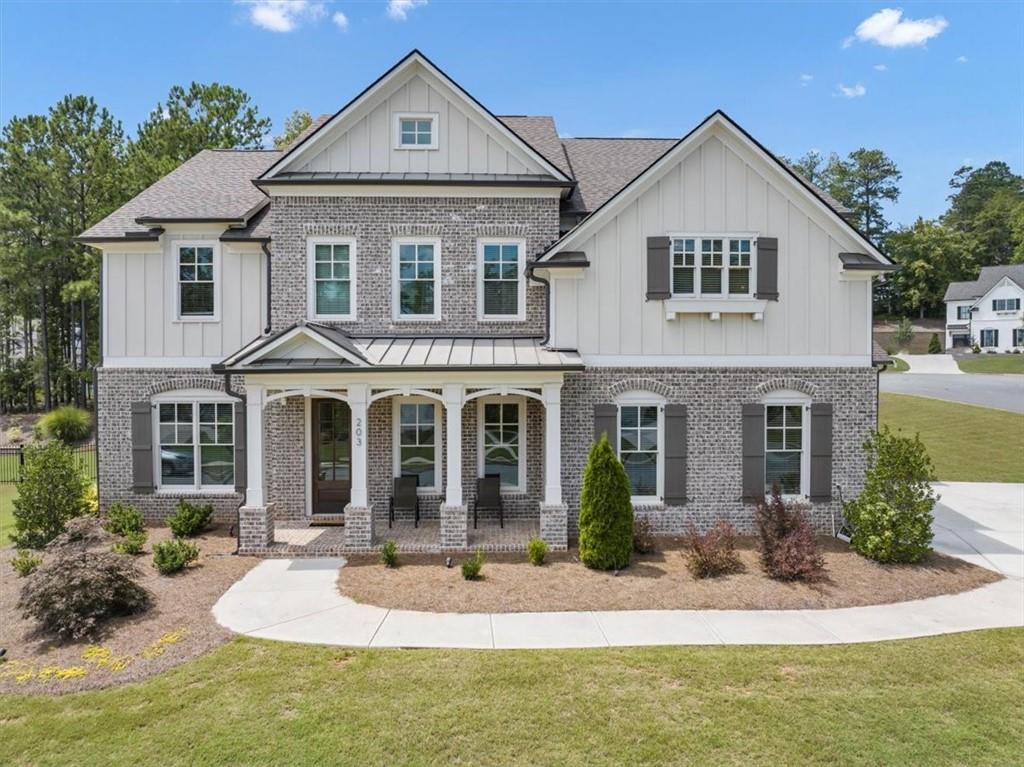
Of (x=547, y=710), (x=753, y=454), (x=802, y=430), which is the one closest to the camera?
(x=547, y=710)

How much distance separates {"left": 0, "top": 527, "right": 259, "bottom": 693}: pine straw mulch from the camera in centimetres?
647

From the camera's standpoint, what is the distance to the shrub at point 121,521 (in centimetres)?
1180

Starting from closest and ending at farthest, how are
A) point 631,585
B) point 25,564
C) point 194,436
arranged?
point 631,585 < point 25,564 < point 194,436

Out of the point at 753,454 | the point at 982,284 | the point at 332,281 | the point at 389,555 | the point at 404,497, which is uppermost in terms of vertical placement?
the point at 982,284

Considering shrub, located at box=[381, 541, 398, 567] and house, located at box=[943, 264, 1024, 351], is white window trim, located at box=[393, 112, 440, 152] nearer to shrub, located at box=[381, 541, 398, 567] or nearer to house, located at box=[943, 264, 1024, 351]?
shrub, located at box=[381, 541, 398, 567]

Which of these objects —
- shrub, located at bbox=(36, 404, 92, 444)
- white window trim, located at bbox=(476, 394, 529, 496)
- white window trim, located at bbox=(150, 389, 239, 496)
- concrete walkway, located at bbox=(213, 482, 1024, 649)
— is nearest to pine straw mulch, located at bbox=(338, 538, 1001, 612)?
concrete walkway, located at bbox=(213, 482, 1024, 649)

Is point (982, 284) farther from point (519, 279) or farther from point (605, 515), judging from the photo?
point (605, 515)

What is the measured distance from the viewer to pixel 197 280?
1311 cm

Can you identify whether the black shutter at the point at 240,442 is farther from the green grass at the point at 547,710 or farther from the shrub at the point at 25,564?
the green grass at the point at 547,710

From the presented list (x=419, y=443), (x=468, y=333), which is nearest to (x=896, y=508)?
(x=468, y=333)

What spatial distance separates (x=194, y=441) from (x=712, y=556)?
37.2 feet

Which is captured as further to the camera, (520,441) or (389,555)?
(520,441)

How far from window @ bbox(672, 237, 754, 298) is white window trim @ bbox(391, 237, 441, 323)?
5091mm

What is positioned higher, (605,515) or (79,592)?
(605,515)
